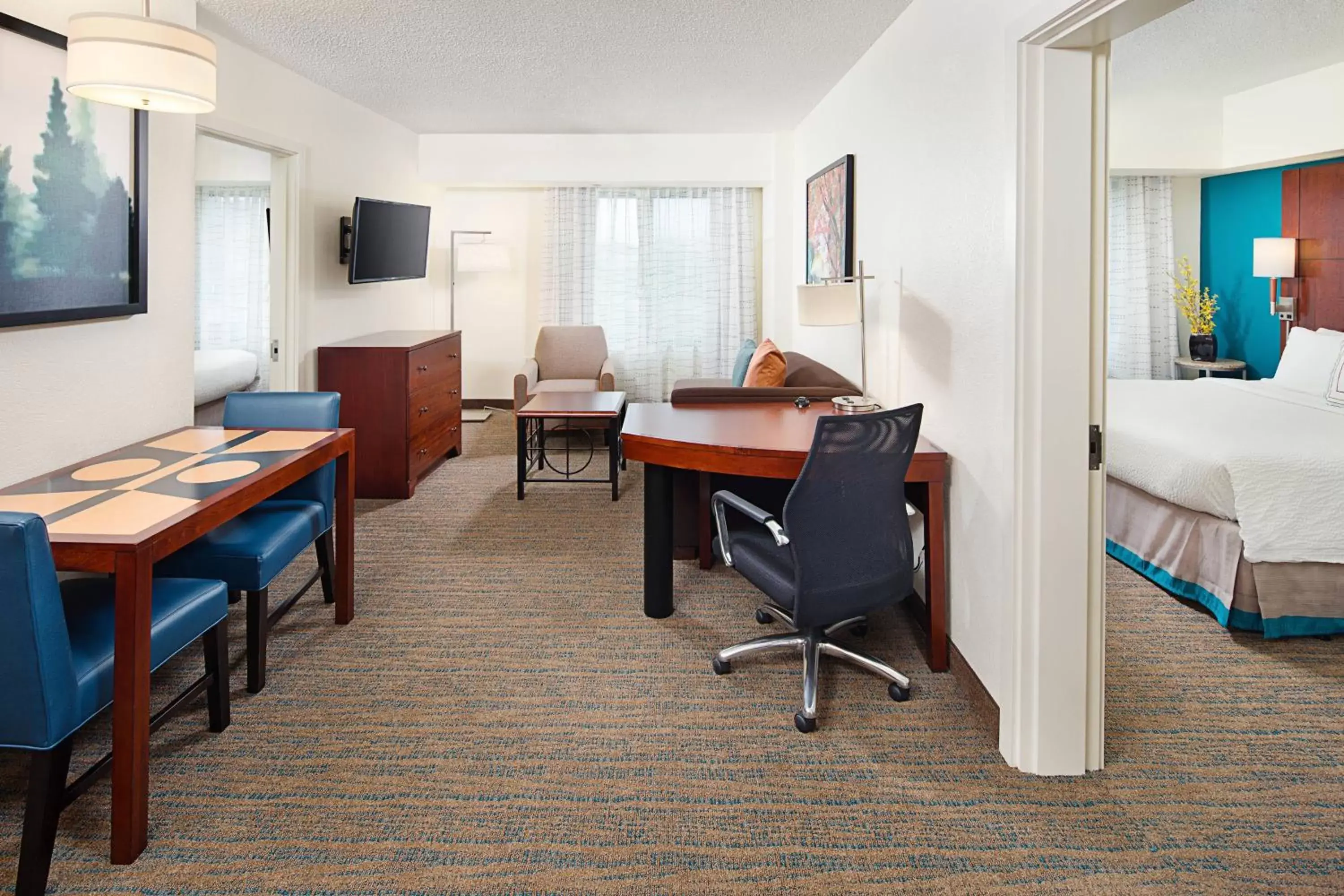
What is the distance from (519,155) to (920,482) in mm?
5329

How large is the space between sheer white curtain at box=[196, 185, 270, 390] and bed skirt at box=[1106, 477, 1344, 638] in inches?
266

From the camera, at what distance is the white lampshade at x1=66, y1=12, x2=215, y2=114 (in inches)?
83.3

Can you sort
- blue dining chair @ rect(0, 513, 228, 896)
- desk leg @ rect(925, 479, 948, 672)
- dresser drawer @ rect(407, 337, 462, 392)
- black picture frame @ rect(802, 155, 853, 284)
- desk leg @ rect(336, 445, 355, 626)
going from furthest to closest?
1. dresser drawer @ rect(407, 337, 462, 392)
2. black picture frame @ rect(802, 155, 853, 284)
3. desk leg @ rect(336, 445, 355, 626)
4. desk leg @ rect(925, 479, 948, 672)
5. blue dining chair @ rect(0, 513, 228, 896)

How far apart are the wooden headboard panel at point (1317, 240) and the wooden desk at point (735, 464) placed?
4028 millimetres

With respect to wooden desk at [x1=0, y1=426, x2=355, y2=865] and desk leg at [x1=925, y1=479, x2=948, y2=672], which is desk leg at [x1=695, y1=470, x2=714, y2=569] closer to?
desk leg at [x1=925, y1=479, x2=948, y2=672]

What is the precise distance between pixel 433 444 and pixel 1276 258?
564 cm

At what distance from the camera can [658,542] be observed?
325cm

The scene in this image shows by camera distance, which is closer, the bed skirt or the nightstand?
the bed skirt

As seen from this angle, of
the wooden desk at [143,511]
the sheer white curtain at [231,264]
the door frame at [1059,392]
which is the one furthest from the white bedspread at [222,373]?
the door frame at [1059,392]

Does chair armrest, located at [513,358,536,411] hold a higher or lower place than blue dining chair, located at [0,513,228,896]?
higher

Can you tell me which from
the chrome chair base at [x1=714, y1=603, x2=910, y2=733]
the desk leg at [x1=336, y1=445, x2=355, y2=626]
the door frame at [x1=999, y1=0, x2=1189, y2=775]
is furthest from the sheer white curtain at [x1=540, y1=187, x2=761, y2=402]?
the door frame at [x1=999, y1=0, x2=1189, y2=775]

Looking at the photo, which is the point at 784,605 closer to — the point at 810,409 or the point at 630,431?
the point at 630,431

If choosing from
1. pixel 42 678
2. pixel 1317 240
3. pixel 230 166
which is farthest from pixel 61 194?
pixel 1317 240

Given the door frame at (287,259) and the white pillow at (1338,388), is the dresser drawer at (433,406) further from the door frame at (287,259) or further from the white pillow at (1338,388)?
the white pillow at (1338,388)
